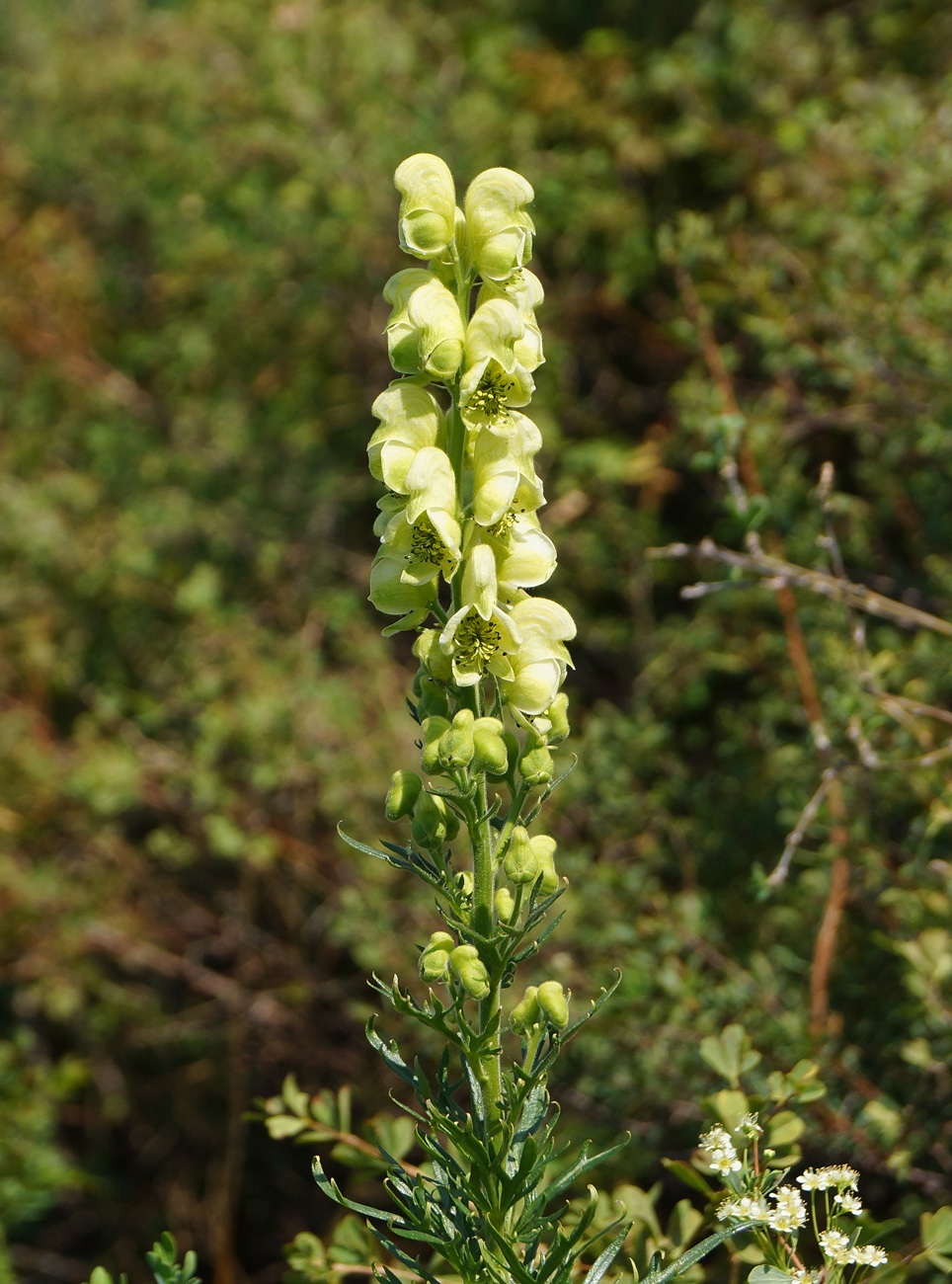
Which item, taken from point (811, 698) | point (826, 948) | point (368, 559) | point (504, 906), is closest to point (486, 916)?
point (504, 906)

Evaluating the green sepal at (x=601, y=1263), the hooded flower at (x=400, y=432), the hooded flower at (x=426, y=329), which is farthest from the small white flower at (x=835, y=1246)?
the hooded flower at (x=426, y=329)

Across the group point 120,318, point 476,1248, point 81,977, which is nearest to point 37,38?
point 120,318

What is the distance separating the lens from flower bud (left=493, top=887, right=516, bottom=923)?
4.57ft

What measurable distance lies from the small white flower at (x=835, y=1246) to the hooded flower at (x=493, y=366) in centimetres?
113

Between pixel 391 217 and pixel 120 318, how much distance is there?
1.81 metres

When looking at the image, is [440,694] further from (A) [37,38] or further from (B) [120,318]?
(A) [37,38]

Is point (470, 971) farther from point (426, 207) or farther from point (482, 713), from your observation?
point (426, 207)

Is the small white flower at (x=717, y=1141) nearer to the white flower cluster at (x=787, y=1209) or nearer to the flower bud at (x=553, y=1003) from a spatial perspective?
the white flower cluster at (x=787, y=1209)

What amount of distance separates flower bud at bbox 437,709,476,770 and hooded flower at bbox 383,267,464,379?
44 cm

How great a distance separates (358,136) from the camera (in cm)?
419

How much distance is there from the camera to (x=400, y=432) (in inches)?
55.3

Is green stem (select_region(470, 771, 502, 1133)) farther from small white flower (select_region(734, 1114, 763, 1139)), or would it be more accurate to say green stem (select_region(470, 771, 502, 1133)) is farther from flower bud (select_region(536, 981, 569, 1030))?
small white flower (select_region(734, 1114, 763, 1139))

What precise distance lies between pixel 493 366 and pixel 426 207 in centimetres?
23

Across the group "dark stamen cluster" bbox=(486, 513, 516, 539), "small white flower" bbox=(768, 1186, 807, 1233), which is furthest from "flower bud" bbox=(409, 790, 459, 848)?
"small white flower" bbox=(768, 1186, 807, 1233)
